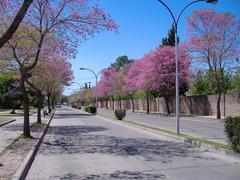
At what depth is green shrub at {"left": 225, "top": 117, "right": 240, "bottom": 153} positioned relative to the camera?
13241 mm

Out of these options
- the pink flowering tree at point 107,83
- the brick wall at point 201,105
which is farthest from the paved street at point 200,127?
the pink flowering tree at point 107,83

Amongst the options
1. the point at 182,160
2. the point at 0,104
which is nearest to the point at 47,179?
the point at 182,160

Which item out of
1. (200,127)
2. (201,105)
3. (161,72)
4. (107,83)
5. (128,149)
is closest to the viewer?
(128,149)

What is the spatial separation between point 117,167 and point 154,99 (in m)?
63.8

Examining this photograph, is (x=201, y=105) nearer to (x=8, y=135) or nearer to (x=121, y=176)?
(x=8, y=135)

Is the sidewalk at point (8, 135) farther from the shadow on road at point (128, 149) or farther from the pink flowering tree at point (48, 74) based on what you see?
the pink flowering tree at point (48, 74)

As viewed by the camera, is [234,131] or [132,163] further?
[234,131]

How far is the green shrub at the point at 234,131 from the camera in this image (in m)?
13.2

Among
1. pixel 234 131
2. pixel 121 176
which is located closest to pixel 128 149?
pixel 234 131

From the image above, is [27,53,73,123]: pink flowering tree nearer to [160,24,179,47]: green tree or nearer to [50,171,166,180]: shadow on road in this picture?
[50,171,166,180]: shadow on road

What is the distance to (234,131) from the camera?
44.1 ft

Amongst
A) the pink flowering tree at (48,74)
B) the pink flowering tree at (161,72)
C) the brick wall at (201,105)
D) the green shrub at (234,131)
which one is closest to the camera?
the green shrub at (234,131)

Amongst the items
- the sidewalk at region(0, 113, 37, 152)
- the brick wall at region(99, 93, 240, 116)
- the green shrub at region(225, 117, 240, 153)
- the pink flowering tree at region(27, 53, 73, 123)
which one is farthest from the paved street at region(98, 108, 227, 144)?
the sidewalk at region(0, 113, 37, 152)

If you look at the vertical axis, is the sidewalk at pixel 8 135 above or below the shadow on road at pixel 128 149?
above
